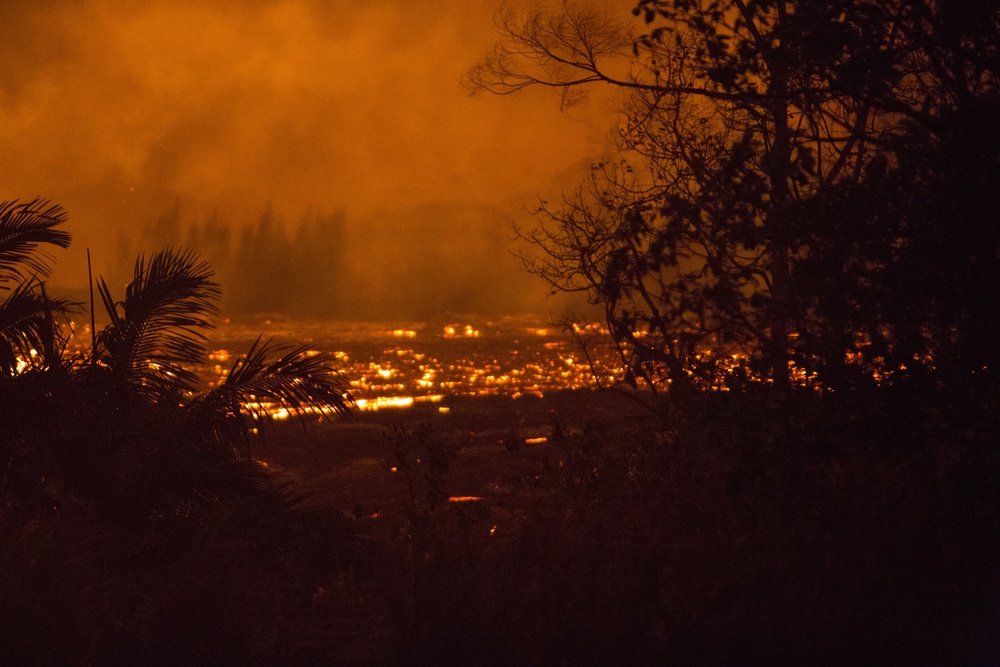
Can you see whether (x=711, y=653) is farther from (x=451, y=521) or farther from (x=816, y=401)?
(x=451, y=521)

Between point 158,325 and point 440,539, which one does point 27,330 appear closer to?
point 158,325

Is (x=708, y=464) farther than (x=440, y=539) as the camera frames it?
Yes

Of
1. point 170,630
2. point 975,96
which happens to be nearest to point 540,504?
point 170,630

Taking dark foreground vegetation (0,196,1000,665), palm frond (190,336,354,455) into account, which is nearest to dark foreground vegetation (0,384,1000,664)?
dark foreground vegetation (0,196,1000,665)

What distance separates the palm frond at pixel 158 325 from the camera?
7945 mm

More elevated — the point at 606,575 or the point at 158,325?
the point at 158,325

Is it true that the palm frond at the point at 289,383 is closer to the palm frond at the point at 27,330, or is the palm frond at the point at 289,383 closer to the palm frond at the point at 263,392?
the palm frond at the point at 263,392

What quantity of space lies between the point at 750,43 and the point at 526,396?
3816cm

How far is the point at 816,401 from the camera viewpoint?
589 cm

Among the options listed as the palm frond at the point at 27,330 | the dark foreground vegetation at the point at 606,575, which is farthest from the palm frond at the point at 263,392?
the palm frond at the point at 27,330

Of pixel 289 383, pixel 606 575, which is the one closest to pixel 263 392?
pixel 289 383

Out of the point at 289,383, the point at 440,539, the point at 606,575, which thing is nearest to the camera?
the point at 606,575

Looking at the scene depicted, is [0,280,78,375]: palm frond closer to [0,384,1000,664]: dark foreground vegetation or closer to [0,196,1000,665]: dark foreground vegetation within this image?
[0,196,1000,665]: dark foreground vegetation

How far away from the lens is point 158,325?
26.7ft
